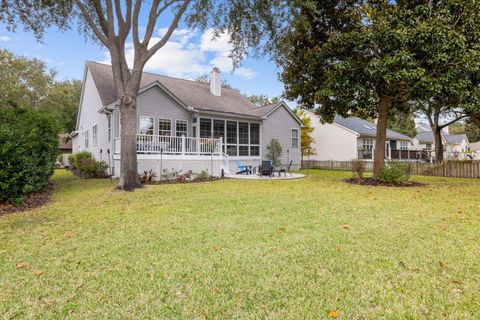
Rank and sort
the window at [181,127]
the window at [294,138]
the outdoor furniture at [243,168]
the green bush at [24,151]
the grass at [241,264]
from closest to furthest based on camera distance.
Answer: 1. the grass at [241,264]
2. the green bush at [24,151]
3. the outdoor furniture at [243,168]
4. the window at [181,127]
5. the window at [294,138]

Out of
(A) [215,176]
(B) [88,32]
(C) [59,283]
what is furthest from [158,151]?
(C) [59,283]

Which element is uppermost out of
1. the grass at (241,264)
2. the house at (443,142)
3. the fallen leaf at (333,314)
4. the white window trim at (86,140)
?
the house at (443,142)

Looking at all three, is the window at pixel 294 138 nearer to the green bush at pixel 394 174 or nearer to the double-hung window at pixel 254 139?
the double-hung window at pixel 254 139

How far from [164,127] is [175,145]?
2574 mm

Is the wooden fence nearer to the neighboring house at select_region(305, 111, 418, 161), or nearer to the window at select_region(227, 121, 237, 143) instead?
the neighboring house at select_region(305, 111, 418, 161)

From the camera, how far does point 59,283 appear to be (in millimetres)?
2887

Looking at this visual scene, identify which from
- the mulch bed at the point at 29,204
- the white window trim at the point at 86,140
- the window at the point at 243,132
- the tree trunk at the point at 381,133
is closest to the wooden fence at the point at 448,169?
the tree trunk at the point at 381,133

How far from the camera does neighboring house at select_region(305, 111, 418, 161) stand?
87.6 ft

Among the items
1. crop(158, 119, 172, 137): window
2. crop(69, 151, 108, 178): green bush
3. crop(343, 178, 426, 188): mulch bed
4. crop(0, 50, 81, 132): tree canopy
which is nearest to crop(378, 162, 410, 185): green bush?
crop(343, 178, 426, 188): mulch bed

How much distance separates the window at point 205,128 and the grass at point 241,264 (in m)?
11.3

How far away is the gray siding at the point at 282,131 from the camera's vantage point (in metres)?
19.9

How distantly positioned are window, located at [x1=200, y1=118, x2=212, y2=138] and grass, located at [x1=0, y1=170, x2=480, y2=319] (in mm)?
11300

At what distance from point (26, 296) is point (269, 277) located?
2.34 m

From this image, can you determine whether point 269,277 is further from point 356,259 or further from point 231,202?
point 231,202
